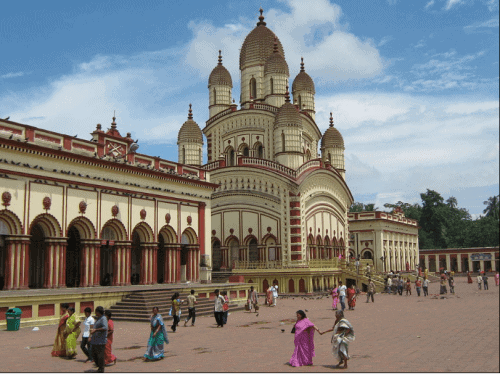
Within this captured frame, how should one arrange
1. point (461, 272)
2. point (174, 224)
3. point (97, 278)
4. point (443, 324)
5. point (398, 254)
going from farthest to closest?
point (461, 272), point (398, 254), point (174, 224), point (97, 278), point (443, 324)

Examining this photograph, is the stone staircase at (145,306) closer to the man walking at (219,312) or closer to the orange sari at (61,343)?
the man walking at (219,312)

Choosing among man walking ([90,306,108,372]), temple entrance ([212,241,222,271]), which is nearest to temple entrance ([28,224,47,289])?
man walking ([90,306,108,372])

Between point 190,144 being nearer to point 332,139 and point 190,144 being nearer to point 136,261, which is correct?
point 332,139

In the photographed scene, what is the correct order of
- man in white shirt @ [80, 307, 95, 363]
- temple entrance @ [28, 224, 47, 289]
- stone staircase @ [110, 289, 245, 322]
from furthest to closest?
1. temple entrance @ [28, 224, 47, 289]
2. stone staircase @ [110, 289, 245, 322]
3. man in white shirt @ [80, 307, 95, 363]

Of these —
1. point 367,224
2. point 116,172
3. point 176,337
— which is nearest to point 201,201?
point 116,172

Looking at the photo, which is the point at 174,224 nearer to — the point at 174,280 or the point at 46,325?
the point at 174,280

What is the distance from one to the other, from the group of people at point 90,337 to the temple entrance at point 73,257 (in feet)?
46.0

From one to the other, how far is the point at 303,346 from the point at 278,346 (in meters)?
2.88

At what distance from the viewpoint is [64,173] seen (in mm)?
23766

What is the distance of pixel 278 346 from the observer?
1456 cm

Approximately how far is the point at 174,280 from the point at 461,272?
Result: 55043mm

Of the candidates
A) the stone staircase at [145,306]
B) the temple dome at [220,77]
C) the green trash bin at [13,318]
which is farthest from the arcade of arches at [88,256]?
the temple dome at [220,77]

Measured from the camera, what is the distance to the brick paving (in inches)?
455

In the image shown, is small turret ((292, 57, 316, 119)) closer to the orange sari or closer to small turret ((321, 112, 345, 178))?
small turret ((321, 112, 345, 178))
